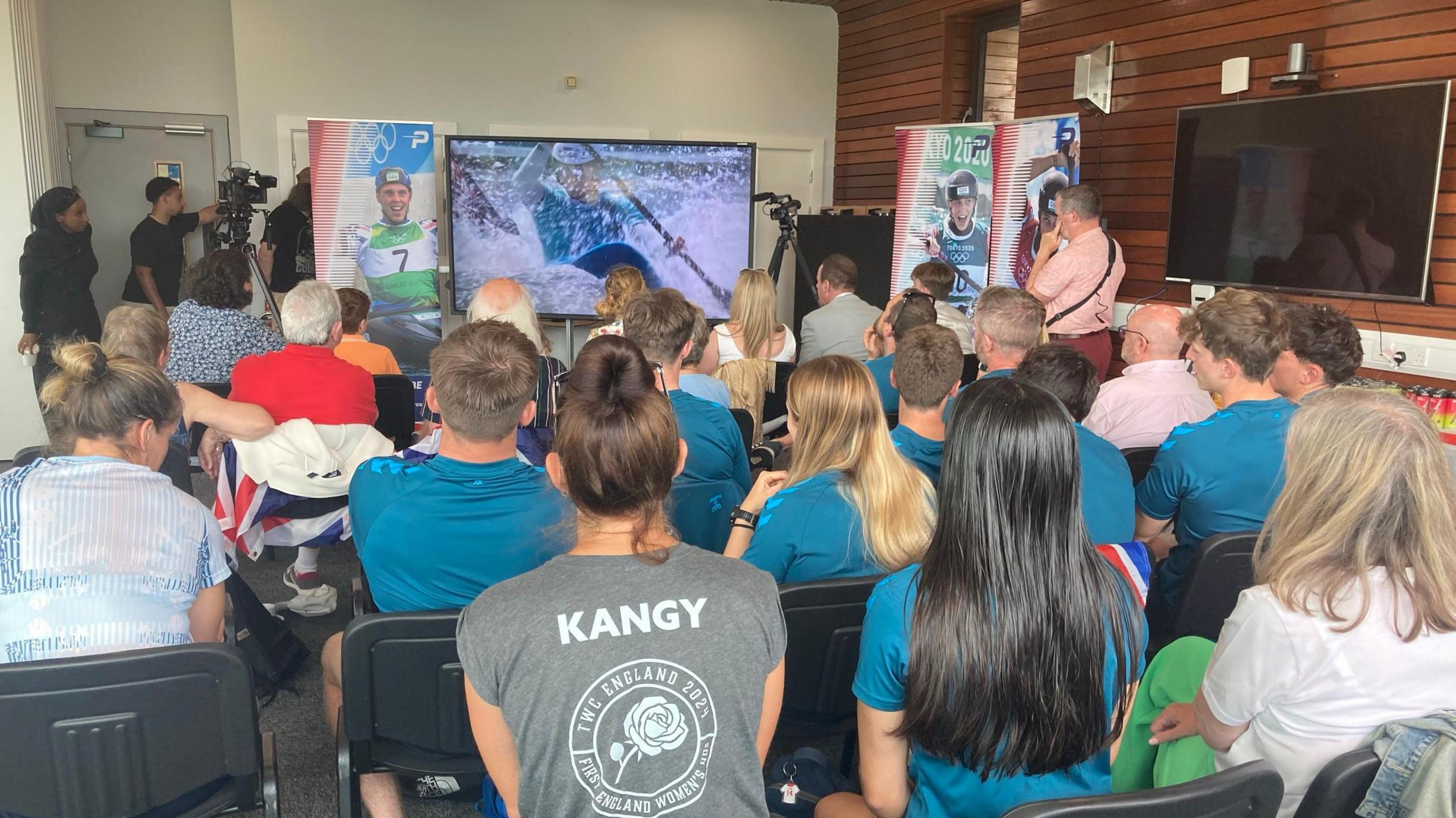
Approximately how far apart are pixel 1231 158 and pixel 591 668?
17.2 feet

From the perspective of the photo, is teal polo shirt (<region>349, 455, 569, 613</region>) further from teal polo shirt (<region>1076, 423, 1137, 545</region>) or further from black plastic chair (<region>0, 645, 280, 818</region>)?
teal polo shirt (<region>1076, 423, 1137, 545</region>)

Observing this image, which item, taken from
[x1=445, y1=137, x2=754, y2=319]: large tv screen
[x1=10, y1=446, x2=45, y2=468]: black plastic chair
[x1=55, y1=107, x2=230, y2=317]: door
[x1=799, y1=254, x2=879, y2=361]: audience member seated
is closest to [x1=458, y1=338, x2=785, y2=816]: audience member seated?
[x1=10, y1=446, x2=45, y2=468]: black plastic chair

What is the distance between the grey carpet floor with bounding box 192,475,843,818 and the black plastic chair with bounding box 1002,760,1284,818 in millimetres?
1432

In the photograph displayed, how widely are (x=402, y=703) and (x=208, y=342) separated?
2.56 meters

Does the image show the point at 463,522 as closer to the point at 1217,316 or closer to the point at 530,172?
the point at 1217,316

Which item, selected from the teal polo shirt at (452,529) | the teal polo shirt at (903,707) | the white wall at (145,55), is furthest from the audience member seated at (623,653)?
the white wall at (145,55)

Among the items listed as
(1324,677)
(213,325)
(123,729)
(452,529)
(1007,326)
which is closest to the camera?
(1324,677)

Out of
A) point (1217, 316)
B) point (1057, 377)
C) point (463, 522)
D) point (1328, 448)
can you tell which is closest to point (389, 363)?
point (463, 522)

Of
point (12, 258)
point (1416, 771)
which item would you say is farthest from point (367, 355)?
point (1416, 771)

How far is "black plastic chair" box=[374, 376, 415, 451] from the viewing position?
376cm

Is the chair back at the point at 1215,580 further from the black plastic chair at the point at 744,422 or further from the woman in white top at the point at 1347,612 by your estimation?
the black plastic chair at the point at 744,422

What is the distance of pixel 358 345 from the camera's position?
3.93 m

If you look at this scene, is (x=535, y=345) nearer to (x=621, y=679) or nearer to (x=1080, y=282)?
(x=621, y=679)

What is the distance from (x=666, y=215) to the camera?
7367 millimetres
